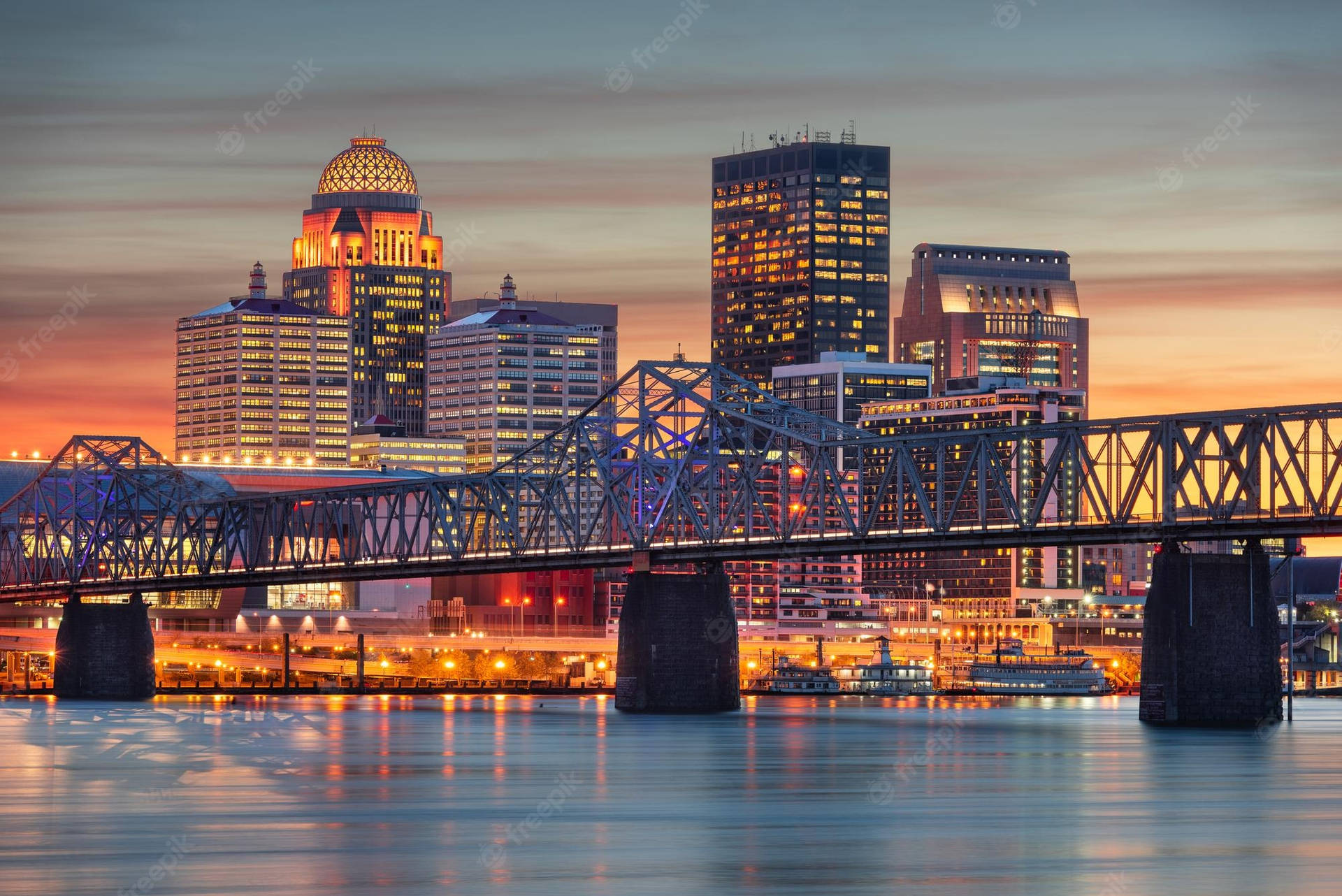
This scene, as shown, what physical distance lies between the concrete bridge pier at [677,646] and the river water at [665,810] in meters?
15.5

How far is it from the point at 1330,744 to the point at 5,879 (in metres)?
85.1

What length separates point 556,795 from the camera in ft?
325

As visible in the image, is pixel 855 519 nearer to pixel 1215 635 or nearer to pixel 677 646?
pixel 677 646

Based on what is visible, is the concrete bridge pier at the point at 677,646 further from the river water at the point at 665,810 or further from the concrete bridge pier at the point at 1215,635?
the concrete bridge pier at the point at 1215,635

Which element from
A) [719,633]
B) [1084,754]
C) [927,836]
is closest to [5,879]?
[927,836]

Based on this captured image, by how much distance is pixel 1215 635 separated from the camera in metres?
144

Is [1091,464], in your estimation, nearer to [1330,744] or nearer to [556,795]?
[1330,744]

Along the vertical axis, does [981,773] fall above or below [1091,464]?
below

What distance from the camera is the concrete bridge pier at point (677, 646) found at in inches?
6619


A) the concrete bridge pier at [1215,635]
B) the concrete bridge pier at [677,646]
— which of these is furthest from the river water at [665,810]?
the concrete bridge pier at [677,646]

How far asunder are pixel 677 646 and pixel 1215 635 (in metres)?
38.8

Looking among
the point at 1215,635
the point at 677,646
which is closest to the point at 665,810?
the point at 1215,635

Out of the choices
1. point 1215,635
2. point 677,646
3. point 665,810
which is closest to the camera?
point 665,810

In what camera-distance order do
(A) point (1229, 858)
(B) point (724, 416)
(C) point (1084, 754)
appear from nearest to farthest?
(A) point (1229, 858) → (C) point (1084, 754) → (B) point (724, 416)
